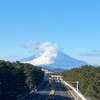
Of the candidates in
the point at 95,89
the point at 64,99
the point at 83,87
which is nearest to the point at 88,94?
the point at 95,89

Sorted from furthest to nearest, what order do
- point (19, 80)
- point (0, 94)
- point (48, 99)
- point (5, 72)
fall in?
point (48, 99) < point (19, 80) < point (5, 72) < point (0, 94)

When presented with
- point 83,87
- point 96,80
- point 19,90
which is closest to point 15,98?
point 19,90

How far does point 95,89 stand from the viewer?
94188mm

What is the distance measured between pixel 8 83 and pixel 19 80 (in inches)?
548

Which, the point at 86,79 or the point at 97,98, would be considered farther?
the point at 86,79

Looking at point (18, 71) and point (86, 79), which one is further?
point (86, 79)

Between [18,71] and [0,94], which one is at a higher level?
[18,71]

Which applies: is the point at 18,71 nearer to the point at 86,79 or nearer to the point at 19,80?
the point at 19,80

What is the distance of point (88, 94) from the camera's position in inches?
3713

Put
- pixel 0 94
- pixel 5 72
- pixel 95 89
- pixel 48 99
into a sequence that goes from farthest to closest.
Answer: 1. pixel 48 99
2. pixel 95 89
3. pixel 5 72
4. pixel 0 94

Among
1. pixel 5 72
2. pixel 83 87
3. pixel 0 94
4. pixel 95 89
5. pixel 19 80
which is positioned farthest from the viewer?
pixel 83 87

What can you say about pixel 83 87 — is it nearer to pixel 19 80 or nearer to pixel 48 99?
pixel 48 99

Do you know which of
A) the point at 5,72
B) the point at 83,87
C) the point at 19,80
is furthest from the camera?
the point at 83,87

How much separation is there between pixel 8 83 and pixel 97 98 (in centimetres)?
1789
